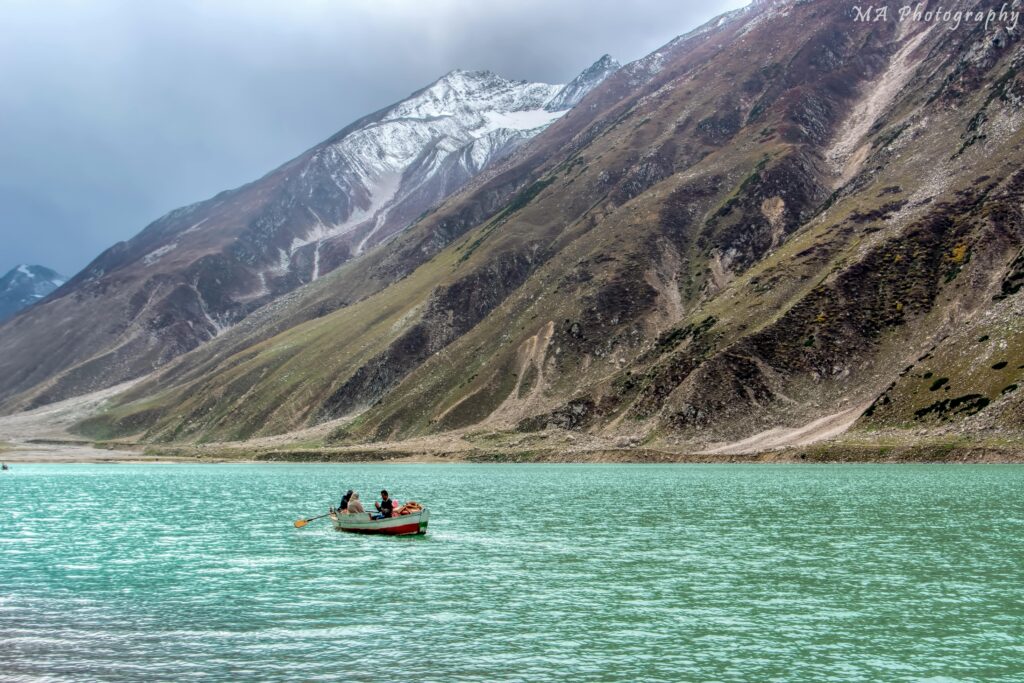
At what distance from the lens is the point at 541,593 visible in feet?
118

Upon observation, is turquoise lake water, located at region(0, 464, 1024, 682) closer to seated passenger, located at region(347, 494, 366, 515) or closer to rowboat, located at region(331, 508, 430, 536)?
rowboat, located at region(331, 508, 430, 536)

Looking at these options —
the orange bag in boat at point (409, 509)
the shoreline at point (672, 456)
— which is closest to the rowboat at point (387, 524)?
the orange bag in boat at point (409, 509)

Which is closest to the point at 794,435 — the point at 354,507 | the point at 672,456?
the point at 672,456

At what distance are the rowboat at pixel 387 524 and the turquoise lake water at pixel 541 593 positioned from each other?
1.09 meters

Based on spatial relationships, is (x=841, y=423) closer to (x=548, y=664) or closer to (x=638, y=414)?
(x=638, y=414)

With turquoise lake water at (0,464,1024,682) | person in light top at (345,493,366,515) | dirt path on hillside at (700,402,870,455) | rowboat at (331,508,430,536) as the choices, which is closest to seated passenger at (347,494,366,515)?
person in light top at (345,493,366,515)

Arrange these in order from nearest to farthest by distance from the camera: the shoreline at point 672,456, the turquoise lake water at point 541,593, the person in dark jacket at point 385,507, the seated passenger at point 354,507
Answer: the turquoise lake water at point 541,593, the person in dark jacket at point 385,507, the seated passenger at point 354,507, the shoreline at point 672,456

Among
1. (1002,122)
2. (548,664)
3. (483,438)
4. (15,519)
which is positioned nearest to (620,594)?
(548,664)

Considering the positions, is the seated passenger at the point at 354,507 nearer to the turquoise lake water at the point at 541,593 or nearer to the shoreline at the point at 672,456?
the turquoise lake water at the point at 541,593

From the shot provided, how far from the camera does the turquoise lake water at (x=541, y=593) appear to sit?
25328 millimetres

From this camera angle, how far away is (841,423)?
5433 inches

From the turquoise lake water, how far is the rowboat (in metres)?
1.09

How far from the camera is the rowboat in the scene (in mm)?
55531

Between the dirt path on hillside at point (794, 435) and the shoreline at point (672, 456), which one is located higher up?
the dirt path on hillside at point (794, 435)
